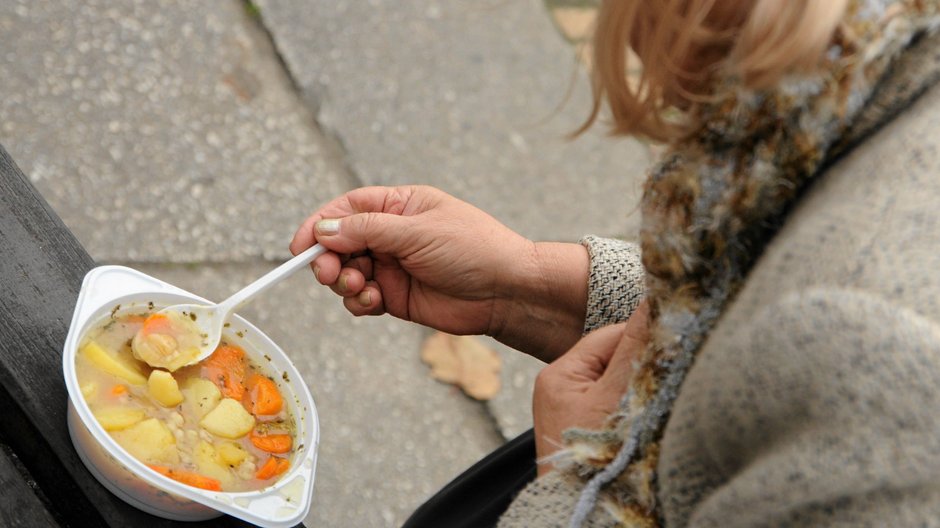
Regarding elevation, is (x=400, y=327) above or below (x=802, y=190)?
below

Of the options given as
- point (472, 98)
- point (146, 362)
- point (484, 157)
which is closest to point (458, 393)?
point (484, 157)

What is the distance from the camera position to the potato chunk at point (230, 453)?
1.05 metres

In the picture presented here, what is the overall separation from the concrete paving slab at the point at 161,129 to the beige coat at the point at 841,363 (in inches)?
62.9

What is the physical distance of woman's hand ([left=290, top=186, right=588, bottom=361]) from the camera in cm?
139

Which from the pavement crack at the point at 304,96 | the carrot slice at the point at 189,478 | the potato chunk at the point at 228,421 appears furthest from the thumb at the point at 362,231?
the pavement crack at the point at 304,96

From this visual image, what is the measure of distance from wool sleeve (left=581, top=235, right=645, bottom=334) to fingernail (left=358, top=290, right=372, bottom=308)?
0.33 m

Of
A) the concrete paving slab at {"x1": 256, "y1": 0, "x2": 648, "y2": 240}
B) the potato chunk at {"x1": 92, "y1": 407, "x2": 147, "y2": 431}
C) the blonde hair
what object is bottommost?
the concrete paving slab at {"x1": 256, "y1": 0, "x2": 648, "y2": 240}

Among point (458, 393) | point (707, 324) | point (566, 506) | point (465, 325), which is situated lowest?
point (458, 393)

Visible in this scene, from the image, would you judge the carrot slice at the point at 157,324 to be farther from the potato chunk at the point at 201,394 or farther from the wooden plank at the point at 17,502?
the wooden plank at the point at 17,502

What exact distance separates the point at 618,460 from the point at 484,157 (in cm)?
170

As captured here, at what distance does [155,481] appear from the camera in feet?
3.04

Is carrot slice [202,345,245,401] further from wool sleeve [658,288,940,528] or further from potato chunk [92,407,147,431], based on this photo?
wool sleeve [658,288,940,528]

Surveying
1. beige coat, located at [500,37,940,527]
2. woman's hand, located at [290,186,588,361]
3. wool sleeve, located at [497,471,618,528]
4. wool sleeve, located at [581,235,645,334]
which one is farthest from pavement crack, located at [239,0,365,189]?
beige coat, located at [500,37,940,527]

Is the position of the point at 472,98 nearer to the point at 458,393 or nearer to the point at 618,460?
the point at 458,393
